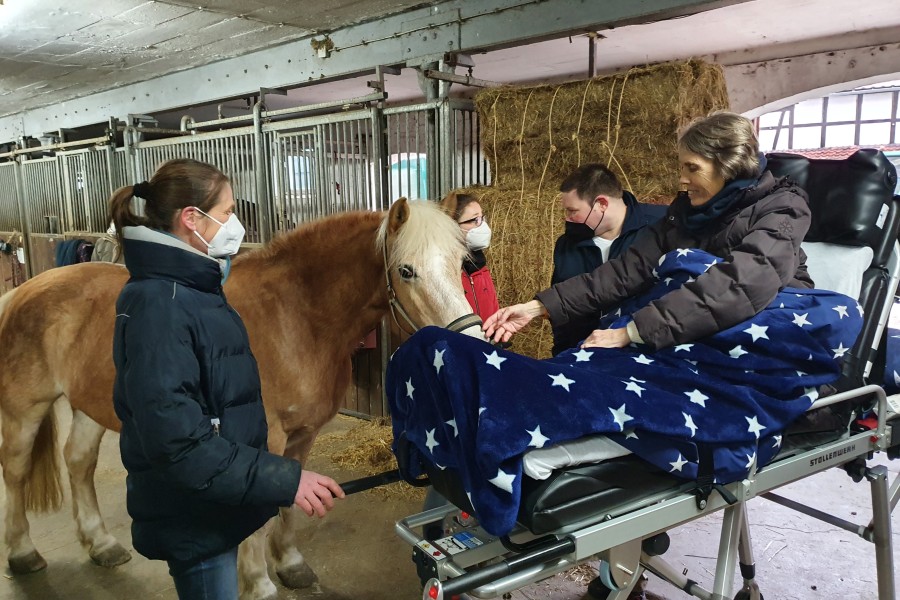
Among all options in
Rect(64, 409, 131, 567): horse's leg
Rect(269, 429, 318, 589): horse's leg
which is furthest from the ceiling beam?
Rect(64, 409, 131, 567): horse's leg

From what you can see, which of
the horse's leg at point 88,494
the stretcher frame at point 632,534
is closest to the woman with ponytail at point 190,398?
the stretcher frame at point 632,534

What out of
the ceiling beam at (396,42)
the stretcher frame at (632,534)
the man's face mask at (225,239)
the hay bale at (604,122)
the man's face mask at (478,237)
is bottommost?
the stretcher frame at (632,534)

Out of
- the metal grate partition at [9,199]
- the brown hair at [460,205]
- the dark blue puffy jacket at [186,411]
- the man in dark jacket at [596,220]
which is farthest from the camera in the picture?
the metal grate partition at [9,199]

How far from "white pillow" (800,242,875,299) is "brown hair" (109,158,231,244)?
171cm

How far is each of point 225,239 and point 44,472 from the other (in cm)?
211

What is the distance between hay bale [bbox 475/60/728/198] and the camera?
302cm

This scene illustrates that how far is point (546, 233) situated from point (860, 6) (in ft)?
9.93

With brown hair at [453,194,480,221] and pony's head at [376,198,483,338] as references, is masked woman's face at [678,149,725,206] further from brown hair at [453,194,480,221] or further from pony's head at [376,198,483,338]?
brown hair at [453,194,480,221]

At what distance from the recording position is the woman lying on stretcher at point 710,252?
134cm

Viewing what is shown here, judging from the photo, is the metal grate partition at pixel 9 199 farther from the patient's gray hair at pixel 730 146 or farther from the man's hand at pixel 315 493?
the patient's gray hair at pixel 730 146

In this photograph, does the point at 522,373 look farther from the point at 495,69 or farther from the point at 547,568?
the point at 495,69

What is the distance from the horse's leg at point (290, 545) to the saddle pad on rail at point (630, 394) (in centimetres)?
122

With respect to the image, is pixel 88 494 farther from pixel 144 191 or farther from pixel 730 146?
pixel 730 146

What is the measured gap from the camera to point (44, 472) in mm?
2723
